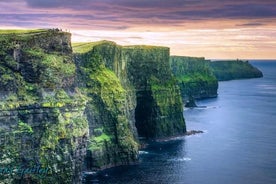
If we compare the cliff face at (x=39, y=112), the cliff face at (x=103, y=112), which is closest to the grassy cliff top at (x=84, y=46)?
the cliff face at (x=103, y=112)

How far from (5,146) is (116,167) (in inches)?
2075

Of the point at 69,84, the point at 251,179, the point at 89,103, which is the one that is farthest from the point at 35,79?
the point at 251,179

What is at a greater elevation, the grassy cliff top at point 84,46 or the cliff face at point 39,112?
the grassy cliff top at point 84,46

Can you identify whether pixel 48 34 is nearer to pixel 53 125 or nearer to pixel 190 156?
pixel 53 125

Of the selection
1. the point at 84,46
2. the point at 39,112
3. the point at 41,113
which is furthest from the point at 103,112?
the point at 39,112

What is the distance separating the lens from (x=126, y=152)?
168 m

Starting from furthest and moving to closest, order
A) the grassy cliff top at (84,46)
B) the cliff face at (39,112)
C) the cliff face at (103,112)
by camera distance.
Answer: the grassy cliff top at (84,46)
the cliff face at (103,112)
the cliff face at (39,112)

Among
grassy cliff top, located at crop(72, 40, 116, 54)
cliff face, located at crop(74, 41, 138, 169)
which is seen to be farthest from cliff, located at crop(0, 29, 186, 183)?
grassy cliff top, located at crop(72, 40, 116, 54)

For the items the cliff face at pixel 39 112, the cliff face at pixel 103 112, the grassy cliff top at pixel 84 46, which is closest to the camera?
the cliff face at pixel 39 112

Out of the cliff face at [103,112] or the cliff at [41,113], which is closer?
the cliff at [41,113]

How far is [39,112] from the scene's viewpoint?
12638cm

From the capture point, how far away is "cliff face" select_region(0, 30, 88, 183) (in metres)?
121

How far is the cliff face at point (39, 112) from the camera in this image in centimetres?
12081

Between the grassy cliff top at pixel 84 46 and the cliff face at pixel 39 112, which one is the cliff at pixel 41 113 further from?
the grassy cliff top at pixel 84 46
